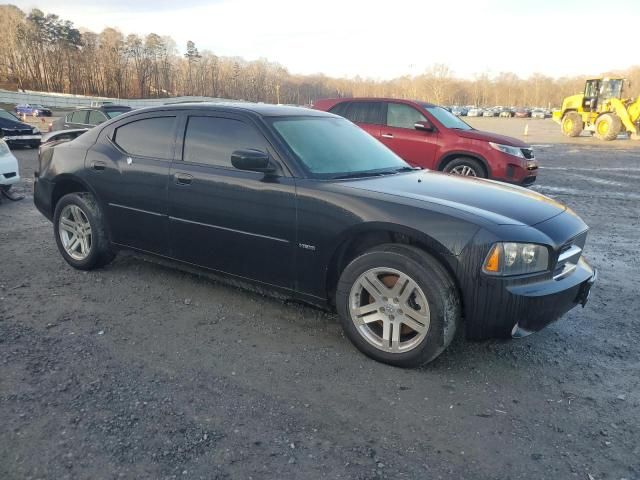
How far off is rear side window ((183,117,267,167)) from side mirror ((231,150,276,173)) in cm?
19

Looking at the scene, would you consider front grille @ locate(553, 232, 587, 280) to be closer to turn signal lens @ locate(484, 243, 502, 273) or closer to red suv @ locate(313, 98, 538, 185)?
turn signal lens @ locate(484, 243, 502, 273)

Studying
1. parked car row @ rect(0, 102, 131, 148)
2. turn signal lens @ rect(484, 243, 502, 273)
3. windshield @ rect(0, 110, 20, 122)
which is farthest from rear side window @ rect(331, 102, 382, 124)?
windshield @ rect(0, 110, 20, 122)

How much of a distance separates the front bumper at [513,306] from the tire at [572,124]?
1107 inches

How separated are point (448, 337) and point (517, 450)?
754 mm

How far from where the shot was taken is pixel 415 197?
10.6 ft

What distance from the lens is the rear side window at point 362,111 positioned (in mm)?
9656

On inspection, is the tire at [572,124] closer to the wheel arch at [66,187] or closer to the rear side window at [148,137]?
the rear side window at [148,137]

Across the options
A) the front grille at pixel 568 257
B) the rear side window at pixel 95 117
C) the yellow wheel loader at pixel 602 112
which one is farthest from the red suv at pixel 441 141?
the yellow wheel loader at pixel 602 112

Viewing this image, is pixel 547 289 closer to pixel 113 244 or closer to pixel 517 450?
pixel 517 450

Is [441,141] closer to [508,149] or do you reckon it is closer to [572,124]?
[508,149]

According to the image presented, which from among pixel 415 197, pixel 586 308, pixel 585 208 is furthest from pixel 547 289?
pixel 585 208

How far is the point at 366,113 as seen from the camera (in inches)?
383

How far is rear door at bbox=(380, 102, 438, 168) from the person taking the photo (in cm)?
911

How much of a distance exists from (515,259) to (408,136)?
6.64 metres
